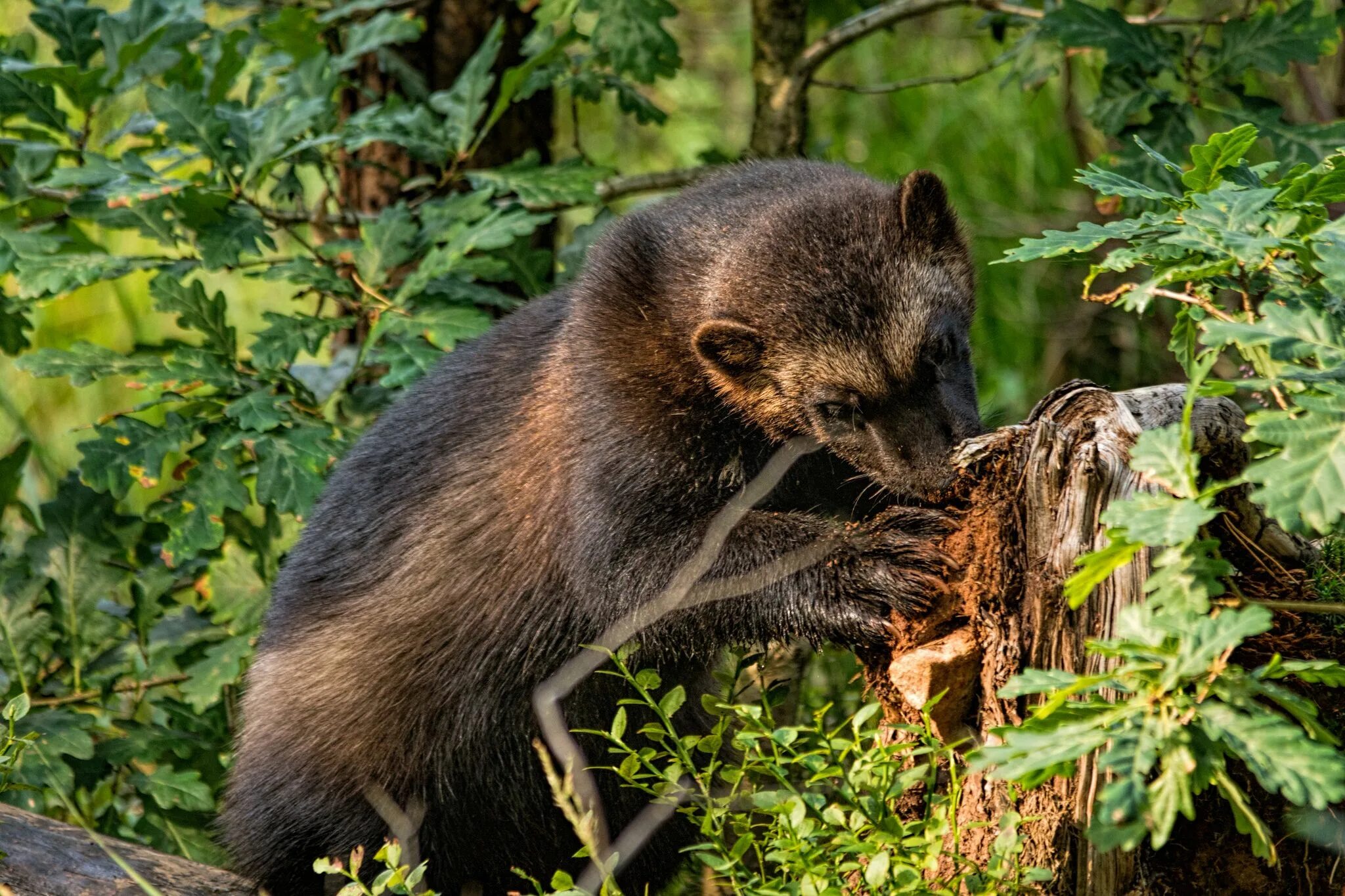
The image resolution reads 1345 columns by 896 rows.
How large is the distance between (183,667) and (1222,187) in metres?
3.14

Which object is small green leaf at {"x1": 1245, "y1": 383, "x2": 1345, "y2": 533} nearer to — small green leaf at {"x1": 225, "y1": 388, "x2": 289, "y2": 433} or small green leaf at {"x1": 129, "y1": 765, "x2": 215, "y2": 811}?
small green leaf at {"x1": 225, "y1": 388, "x2": 289, "y2": 433}

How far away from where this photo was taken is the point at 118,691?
12.4 feet

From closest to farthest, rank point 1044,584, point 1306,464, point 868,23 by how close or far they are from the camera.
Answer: point 1306,464 → point 1044,584 → point 868,23

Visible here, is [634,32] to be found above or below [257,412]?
above

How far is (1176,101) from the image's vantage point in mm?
3750

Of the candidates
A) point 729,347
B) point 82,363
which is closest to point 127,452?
point 82,363

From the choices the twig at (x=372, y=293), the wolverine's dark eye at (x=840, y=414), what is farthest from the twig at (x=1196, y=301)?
the twig at (x=372, y=293)

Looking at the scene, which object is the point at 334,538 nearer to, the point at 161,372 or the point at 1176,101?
the point at 161,372

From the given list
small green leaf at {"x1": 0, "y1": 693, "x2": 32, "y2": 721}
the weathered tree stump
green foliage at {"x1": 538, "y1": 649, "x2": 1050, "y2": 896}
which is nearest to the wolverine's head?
the weathered tree stump

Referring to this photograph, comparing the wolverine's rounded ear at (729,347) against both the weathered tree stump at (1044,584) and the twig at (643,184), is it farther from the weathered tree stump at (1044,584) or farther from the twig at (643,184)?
the twig at (643,184)

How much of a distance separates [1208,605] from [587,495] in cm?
144

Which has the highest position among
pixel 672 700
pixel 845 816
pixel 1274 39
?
pixel 1274 39

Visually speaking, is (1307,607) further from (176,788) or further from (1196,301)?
(176,788)

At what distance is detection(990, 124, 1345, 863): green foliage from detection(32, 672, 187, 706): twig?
2.75 meters
